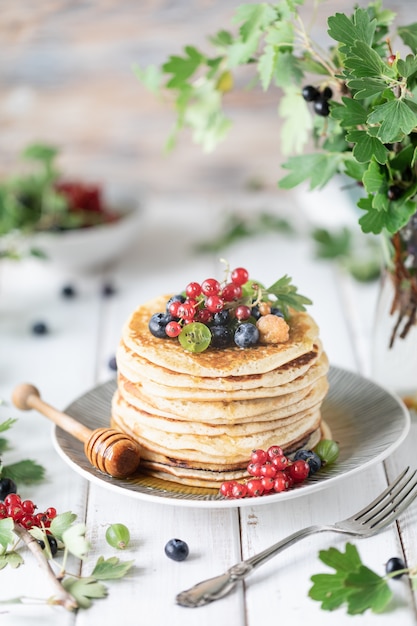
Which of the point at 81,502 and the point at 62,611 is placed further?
the point at 81,502

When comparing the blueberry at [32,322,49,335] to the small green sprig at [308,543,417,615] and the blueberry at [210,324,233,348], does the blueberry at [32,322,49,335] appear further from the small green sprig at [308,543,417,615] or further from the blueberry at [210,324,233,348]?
the small green sprig at [308,543,417,615]

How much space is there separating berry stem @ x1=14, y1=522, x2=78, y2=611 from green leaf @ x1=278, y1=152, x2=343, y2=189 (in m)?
0.86

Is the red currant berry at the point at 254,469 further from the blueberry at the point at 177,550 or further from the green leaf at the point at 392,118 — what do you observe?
the green leaf at the point at 392,118

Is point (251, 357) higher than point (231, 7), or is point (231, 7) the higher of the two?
point (231, 7)

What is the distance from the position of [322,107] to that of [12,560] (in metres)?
1.07

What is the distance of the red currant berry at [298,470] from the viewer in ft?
5.31

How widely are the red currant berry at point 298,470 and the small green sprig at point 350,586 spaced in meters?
0.20

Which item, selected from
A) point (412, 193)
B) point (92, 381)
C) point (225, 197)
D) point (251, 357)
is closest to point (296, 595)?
point (251, 357)

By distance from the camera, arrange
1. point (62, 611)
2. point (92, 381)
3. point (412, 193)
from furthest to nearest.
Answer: point (92, 381) < point (412, 193) < point (62, 611)

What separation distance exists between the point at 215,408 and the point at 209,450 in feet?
0.28

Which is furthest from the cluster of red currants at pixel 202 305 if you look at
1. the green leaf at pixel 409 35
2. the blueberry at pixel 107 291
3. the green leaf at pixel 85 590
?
the blueberry at pixel 107 291

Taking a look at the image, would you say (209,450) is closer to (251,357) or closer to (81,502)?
(251,357)

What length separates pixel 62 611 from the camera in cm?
144

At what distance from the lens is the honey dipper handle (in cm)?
179
